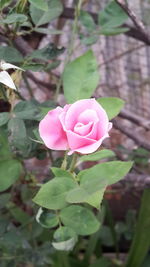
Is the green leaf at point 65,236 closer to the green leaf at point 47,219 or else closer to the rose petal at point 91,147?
the green leaf at point 47,219

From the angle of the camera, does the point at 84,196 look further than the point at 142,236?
No

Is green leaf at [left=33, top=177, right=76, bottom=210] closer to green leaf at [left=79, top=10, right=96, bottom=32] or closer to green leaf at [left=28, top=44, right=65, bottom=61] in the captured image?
green leaf at [left=28, top=44, right=65, bottom=61]

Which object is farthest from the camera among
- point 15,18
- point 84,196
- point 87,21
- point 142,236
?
point 142,236

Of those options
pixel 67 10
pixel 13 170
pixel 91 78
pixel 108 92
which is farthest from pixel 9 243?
pixel 108 92

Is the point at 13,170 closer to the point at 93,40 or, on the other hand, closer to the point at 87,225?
the point at 87,225

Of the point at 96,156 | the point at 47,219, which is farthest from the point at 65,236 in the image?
the point at 96,156

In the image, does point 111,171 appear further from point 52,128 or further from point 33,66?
point 33,66

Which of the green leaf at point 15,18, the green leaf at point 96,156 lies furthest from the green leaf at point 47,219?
the green leaf at point 15,18
